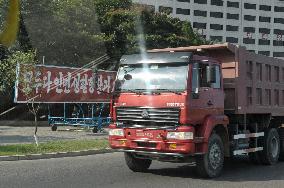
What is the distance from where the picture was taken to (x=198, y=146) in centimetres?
957

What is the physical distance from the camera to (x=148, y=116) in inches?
→ 382

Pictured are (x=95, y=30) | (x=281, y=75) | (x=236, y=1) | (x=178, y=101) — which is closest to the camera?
(x=178, y=101)

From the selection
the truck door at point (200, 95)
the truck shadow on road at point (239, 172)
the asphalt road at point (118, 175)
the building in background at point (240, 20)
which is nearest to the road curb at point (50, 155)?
the asphalt road at point (118, 175)

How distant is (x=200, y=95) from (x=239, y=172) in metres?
2.48

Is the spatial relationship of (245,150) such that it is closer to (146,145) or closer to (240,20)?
(146,145)

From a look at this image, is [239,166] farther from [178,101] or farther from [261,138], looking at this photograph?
[178,101]

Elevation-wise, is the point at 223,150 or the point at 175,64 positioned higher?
the point at 175,64

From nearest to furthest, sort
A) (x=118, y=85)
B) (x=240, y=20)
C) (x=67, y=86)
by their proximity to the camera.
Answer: (x=118, y=85), (x=67, y=86), (x=240, y=20)

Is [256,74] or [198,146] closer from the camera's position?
[198,146]

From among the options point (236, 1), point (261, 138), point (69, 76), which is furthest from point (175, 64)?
point (236, 1)

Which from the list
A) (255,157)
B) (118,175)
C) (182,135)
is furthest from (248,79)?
(118,175)

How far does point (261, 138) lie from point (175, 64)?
3.83 meters

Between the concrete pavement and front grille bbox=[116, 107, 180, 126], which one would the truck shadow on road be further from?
the concrete pavement

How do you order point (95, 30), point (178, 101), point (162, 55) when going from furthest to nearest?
point (95, 30) → point (162, 55) → point (178, 101)
